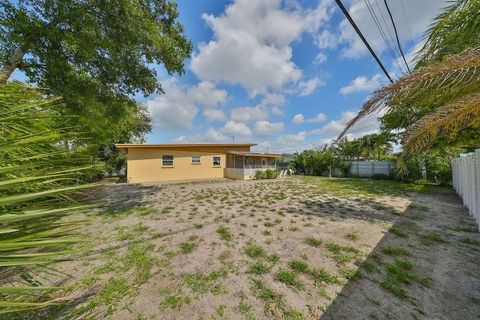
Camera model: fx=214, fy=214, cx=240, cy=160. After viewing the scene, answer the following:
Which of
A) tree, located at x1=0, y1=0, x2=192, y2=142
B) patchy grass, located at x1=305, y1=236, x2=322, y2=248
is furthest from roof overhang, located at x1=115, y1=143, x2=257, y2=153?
patchy grass, located at x1=305, y1=236, x2=322, y2=248

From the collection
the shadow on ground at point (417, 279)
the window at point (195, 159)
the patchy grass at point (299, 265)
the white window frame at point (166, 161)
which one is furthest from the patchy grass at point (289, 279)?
the window at point (195, 159)

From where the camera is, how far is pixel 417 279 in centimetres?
308

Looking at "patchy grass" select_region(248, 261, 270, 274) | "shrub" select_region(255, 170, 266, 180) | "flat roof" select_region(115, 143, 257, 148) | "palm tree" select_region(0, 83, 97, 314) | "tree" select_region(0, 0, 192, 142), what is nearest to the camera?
"palm tree" select_region(0, 83, 97, 314)

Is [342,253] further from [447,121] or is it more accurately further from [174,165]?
[174,165]

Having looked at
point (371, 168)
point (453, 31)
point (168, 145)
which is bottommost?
point (371, 168)

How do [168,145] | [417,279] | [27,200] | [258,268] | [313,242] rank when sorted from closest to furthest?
1. [27,200]
2. [417,279]
3. [258,268]
4. [313,242]
5. [168,145]

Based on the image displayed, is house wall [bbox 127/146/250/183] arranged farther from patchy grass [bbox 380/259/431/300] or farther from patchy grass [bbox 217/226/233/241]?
patchy grass [bbox 380/259/431/300]

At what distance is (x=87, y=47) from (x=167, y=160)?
40.9ft

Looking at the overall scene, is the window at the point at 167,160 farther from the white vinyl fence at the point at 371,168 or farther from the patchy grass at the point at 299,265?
the white vinyl fence at the point at 371,168

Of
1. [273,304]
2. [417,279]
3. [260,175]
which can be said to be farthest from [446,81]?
[260,175]

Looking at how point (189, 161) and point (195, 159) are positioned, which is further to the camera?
point (195, 159)

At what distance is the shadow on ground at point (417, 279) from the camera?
2.49 m

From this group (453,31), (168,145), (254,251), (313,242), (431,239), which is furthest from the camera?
(168,145)

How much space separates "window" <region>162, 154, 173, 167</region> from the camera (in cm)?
1769
